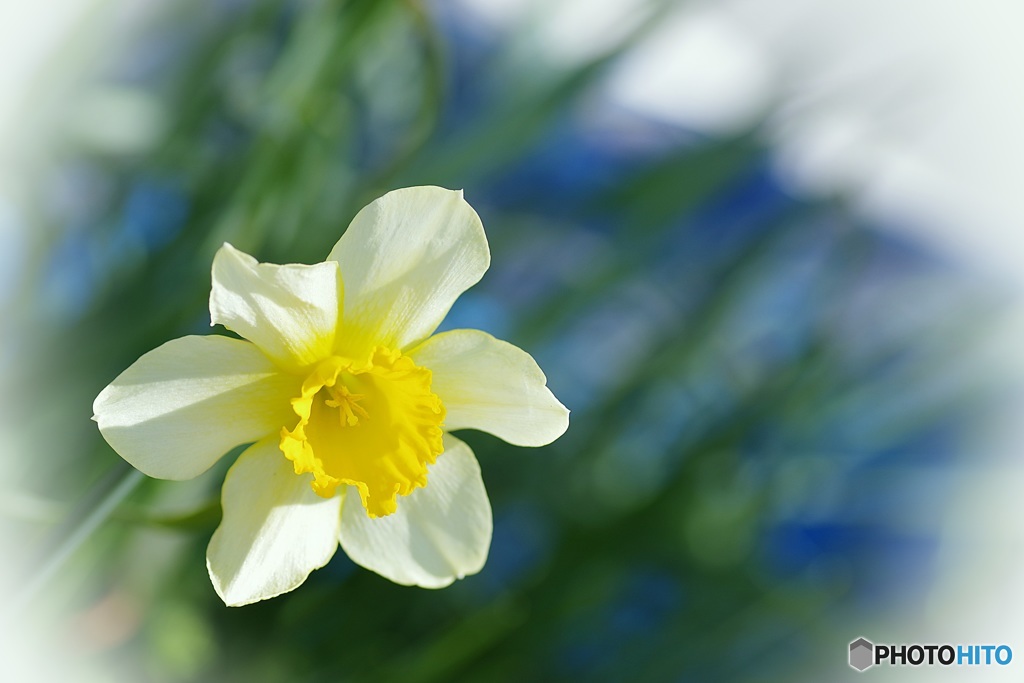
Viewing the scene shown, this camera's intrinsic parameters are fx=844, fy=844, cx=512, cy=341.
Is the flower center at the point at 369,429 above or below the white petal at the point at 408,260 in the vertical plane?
below

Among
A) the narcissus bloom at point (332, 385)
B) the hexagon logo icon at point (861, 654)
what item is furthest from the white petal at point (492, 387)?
the hexagon logo icon at point (861, 654)

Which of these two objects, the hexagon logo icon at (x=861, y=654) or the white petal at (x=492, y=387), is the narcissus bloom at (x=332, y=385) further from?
the hexagon logo icon at (x=861, y=654)

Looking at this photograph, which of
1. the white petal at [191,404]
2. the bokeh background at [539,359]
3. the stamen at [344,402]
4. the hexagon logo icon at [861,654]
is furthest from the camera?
the hexagon logo icon at [861,654]

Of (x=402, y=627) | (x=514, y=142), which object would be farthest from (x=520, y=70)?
(x=402, y=627)

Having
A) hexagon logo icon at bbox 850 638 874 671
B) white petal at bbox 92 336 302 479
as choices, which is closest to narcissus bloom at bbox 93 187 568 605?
white petal at bbox 92 336 302 479

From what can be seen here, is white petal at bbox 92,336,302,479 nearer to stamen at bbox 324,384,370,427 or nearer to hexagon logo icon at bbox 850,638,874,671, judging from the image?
stamen at bbox 324,384,370,427

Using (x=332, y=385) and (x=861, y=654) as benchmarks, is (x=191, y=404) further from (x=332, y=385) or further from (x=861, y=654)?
(x=861, y=654)
